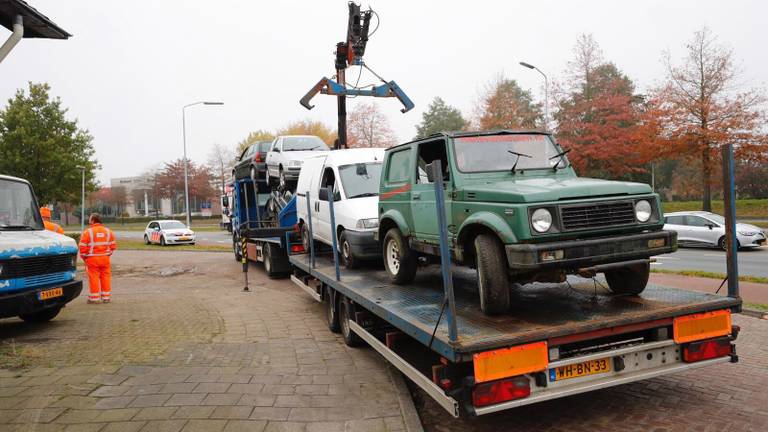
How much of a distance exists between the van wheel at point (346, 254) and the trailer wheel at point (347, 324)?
2.05ft

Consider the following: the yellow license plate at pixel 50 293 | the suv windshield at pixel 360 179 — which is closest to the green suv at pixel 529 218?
the suv windshield at pixel 360 179

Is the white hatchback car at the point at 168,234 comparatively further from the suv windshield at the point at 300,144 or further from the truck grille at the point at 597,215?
the truck grille at the point at 597,215

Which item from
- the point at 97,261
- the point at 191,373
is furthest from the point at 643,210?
the point at 97,261

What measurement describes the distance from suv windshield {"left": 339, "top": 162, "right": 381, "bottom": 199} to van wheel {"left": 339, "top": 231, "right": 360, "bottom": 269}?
710 millimetres

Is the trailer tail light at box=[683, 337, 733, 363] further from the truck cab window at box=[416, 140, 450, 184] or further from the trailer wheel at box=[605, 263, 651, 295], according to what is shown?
the truck cab window at box=[416, 140, 450, 184]

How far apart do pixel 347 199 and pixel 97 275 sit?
5.18 metres

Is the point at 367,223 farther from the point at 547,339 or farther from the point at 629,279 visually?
the point at 547,339

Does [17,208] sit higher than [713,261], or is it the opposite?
[17,208]

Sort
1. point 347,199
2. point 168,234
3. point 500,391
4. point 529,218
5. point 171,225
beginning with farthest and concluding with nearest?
point 171,225 < point 168,234 < point 347,199 < point 529,218 < point 500,391

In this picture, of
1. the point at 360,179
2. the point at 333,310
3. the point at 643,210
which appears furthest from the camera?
the point at 360,179

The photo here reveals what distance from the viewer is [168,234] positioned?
2678 centimetres

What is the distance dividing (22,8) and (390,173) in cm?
477

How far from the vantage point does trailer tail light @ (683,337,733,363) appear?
13.3 ft

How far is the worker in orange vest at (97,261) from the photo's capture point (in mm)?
9492
